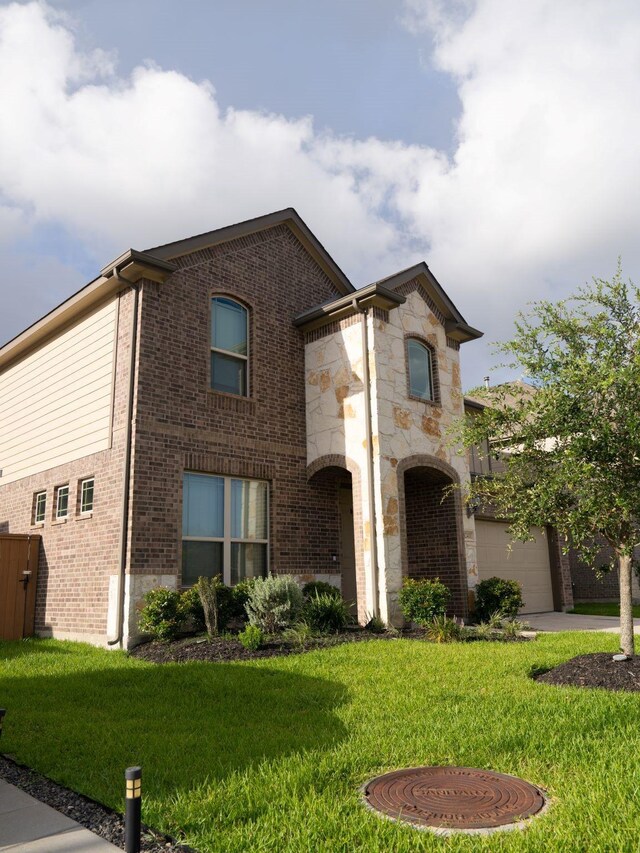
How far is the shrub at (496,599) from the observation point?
13.7 m

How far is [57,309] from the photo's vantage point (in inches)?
549

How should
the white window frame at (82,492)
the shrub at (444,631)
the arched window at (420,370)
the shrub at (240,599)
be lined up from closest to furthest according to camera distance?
the shrub at (444,631)
the shrub at (240,599)
the white window frame at (82,492)
the arched window at (420,370)

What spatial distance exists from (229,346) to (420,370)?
13.9ft

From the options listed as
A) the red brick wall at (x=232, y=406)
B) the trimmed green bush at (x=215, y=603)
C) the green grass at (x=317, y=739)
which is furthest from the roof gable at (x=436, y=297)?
the green grass at (x=317, y=739)

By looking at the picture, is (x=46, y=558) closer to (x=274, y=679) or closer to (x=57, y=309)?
(x=57, y=309)

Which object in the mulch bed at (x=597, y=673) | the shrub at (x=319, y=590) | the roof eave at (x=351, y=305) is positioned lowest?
the mulch bed at (x=597, y=673)

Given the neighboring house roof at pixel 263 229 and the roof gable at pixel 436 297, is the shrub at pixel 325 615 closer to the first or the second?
the roof gable at pixel 436 297

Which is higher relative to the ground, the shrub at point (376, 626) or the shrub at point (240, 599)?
the shrub at point (240, 599)

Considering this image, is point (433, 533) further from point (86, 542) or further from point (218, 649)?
point (86, 542)

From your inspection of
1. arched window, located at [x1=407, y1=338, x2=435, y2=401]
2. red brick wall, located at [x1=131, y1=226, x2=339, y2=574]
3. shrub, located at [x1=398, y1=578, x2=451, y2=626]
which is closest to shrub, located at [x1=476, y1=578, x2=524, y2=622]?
shrub, located at [x1=398, y1=578, x2=451, y2=626]

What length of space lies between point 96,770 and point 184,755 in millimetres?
629

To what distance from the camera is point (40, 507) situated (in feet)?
46.6

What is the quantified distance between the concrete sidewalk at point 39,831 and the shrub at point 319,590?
830cm

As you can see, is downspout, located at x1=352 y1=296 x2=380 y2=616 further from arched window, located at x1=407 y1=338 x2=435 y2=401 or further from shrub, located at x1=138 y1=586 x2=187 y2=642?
shrub, located at x1=138 y1=586 x2=187 y2=642
